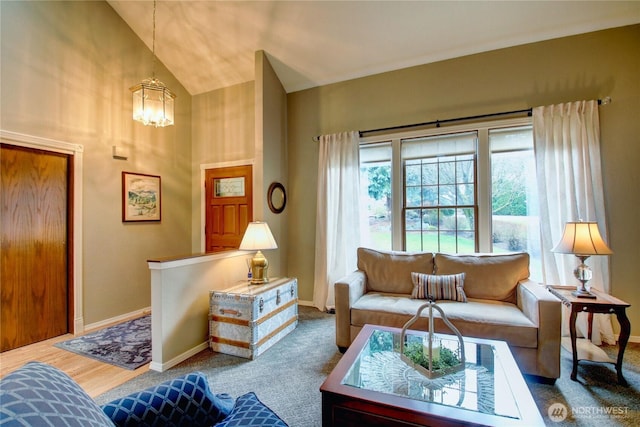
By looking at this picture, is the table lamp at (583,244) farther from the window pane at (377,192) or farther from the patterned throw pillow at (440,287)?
the window pane at (377,192)

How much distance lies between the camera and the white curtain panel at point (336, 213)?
152 inches

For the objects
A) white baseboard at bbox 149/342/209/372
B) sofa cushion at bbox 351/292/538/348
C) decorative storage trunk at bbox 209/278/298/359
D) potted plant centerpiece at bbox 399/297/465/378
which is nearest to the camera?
potted plant centerpiece at bbox 399/297/465/378

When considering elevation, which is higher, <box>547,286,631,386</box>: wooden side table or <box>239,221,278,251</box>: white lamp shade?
<box>239,221,278,251</box>: white lamp shade

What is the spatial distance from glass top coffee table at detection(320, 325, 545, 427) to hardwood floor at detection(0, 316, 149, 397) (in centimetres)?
189

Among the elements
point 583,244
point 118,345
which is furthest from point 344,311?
point 118,345

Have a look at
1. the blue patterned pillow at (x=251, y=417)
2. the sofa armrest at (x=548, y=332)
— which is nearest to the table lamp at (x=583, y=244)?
the sofa armrest at (x=548, y=332)

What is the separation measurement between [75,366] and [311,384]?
2122 millimetres

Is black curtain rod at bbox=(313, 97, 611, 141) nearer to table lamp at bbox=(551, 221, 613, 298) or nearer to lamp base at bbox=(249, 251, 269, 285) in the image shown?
table lamp at bbox=(551, 221, 613, 298)

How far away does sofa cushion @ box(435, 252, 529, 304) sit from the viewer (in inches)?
108

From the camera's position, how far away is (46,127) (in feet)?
10.1

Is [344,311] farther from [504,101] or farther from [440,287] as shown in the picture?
[504,101]

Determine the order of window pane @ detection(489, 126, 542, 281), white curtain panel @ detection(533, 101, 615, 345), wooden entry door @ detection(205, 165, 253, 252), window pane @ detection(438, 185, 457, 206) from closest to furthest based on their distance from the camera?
1. white curtain panel @ detection(533, 101, 615, 345)
2. window pane @ detection(489, 126, 542, 281)
3. window pane @ detection(438, 185, 457, 206)
4. wooden entry door @ detection(205, 165, 253, 252)

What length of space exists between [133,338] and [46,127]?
2449 mm

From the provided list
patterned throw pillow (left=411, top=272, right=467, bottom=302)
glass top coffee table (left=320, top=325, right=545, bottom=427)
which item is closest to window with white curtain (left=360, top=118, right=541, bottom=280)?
patterned throw pillow (left=411, top=272, right=467, bottom=302)
